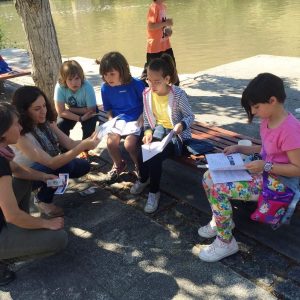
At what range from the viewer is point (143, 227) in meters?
3.22

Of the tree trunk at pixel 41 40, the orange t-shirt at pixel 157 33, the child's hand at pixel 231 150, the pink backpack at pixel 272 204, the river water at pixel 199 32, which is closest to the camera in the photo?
the pink backpack at pixel 272 204

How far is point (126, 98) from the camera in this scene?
4031 millimetres

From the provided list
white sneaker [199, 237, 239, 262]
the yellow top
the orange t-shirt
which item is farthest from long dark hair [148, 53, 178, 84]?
the orange t-shirt

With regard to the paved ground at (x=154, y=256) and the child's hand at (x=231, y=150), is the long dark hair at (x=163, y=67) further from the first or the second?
the paved ground at (x=154, y=256)

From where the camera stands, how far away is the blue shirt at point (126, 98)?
401cm

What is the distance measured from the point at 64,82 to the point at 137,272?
2380mm

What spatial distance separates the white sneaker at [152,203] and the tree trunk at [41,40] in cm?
233

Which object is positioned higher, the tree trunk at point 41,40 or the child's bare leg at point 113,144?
the tree trunk at point 41,40

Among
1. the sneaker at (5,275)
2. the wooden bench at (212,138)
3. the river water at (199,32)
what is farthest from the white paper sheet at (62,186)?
the river water at (199,32)

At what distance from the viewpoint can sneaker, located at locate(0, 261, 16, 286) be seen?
273 cm

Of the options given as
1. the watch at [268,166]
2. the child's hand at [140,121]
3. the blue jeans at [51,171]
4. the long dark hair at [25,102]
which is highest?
the long dark hair at [25,102]

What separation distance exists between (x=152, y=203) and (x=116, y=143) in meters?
0.77

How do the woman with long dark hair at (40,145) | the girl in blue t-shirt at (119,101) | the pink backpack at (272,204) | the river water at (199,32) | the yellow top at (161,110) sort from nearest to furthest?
1. the pink backpack at (272,204)
2. the woman with long dark hair at (40,145)
3. the yellow top at (161,110)
4. the girl in blue t-shirt at (119,101)
5. the river water at (199,32)

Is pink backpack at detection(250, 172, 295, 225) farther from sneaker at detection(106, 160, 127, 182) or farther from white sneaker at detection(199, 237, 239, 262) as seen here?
sneaker at detection(106, 160, 127, 182)
